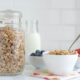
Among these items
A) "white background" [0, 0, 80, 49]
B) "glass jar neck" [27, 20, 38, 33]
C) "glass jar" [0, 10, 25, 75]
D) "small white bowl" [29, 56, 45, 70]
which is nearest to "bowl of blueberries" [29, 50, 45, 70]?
"small white bowl" [29, 56, 45, 70]

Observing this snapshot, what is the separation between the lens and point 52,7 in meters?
1.46

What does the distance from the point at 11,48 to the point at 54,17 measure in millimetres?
597

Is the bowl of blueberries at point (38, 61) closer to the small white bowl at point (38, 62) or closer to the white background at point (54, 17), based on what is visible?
the small white bowl at point (38, 62)

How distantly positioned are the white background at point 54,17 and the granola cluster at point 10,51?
0.48 metres

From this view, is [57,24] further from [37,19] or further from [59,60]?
[59,60]

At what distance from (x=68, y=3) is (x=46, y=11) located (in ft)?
→ 0.44

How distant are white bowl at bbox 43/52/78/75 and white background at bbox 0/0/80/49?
1.76ft

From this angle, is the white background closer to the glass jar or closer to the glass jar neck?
the glass jar neck

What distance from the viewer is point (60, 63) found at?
89 centimetres

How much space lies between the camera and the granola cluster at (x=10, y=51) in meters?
0.91

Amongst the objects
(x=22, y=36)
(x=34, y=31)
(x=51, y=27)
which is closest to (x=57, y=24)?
(x=51, y=27)

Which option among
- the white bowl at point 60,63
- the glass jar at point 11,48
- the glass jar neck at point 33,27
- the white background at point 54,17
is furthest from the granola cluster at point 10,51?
the white background at point 54,17

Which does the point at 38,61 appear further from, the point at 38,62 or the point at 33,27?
the point at 33,27

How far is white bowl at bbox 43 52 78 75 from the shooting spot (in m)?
0.89
